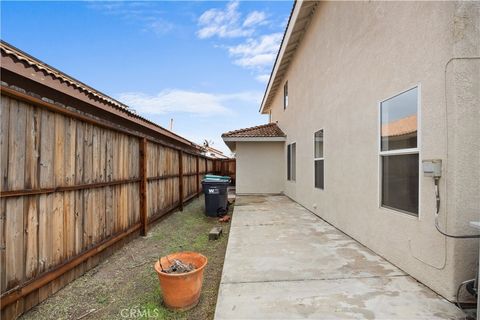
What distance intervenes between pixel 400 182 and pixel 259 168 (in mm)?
8642

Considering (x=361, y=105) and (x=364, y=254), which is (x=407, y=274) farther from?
(x=361, y=105)

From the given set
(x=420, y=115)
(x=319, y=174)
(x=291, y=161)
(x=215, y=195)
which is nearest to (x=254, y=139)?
(x=291, y=161)

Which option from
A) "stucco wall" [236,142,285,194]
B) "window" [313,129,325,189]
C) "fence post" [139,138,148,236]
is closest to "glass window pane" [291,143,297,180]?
"stucco wall" [236,142,285,194]

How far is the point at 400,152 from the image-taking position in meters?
3.47

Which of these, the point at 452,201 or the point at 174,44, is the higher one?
the point at 174,44

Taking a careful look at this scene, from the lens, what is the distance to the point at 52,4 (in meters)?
6.32

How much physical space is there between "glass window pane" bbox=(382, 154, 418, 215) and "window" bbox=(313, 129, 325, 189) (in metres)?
2.88

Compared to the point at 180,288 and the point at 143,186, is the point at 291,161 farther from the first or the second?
the point at 180,288

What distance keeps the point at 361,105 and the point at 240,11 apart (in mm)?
5885

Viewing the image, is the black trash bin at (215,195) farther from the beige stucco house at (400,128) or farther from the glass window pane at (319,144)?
the glass window pane at (319,144)

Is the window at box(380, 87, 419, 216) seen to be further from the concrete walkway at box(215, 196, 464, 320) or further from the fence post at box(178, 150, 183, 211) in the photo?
the fence post at box(178, 150, 183, 211)

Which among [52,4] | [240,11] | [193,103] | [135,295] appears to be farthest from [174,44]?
[193,103]

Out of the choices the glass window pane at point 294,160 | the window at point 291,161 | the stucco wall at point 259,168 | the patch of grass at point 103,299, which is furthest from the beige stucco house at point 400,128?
the stucco wall at point 259,168

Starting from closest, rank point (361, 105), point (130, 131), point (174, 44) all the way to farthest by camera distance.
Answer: point (361, 105), point (130, 131), point (174, 44)
